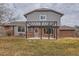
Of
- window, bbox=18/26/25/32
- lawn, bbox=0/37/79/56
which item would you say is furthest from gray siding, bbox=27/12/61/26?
lawn, bbox=0/37/79/56

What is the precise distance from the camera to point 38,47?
306cm

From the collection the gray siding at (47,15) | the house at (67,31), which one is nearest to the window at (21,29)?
the gray siding at (47,15)

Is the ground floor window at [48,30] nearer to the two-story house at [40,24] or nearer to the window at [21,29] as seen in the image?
the two-story house at [40,24]

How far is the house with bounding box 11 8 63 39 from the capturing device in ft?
10.0

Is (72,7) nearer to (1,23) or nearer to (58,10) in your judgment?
(58,10)

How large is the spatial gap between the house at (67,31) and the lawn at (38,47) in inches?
1.8

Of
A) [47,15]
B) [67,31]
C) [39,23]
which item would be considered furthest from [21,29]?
[67,31]

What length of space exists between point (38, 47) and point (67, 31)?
0.33 m

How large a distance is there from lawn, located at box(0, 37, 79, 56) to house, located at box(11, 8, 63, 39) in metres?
0.07

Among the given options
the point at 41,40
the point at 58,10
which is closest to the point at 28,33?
the point at 41,40

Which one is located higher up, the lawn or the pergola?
the pergola

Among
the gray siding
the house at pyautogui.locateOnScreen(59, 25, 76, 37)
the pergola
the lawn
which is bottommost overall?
the lawn

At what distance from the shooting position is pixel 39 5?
3.07m

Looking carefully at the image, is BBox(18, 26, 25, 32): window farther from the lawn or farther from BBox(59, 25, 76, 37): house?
BBox(59, 25, 76, 37): house
